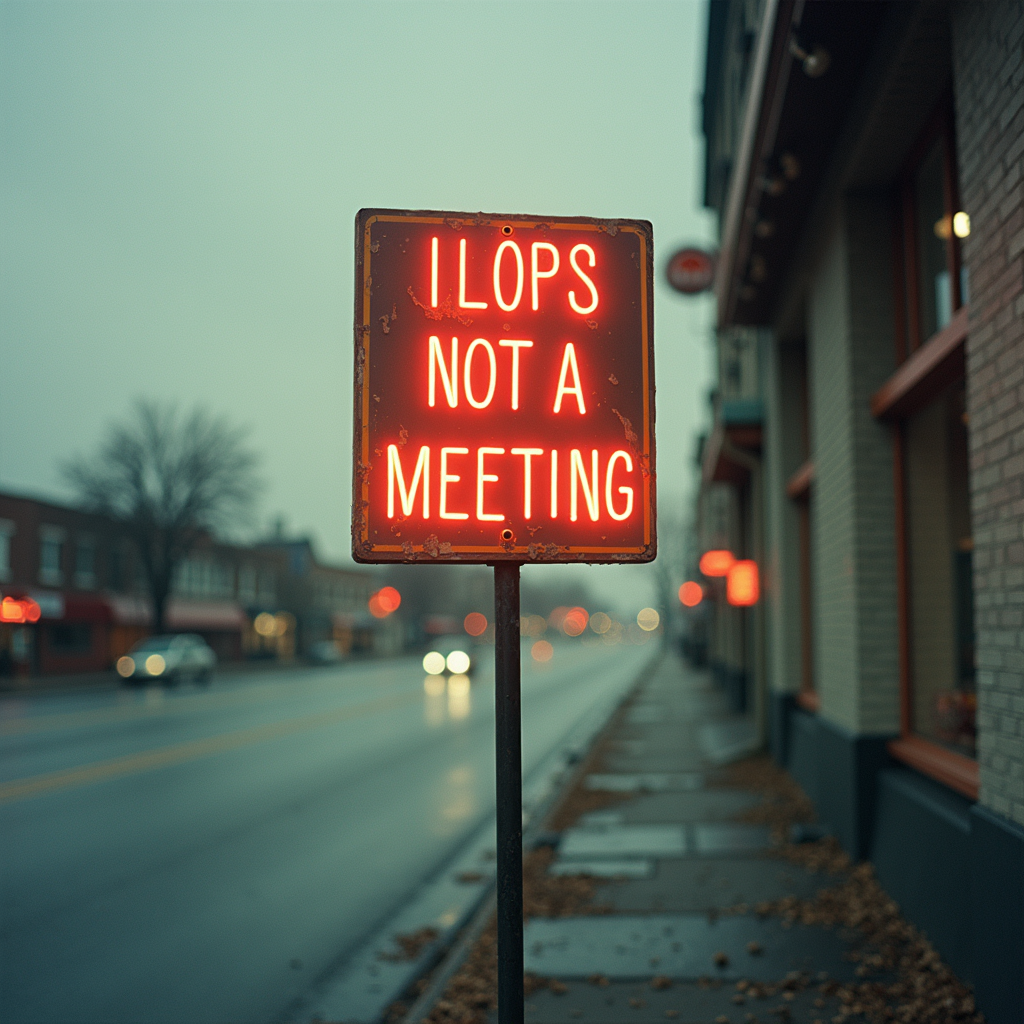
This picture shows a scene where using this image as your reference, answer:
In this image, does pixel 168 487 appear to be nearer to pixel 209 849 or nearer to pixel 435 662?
pixel 435 662

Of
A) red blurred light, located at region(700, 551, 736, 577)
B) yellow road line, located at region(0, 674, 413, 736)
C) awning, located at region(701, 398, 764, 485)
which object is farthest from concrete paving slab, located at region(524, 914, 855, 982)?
yellow road line, located at region(0, 674, 413, 736)

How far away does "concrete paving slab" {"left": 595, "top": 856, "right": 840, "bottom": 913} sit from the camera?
20.8 feet

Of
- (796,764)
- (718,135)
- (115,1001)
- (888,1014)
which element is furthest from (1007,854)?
(718,135)

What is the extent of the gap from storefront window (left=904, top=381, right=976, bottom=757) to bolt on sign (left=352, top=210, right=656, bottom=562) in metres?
3.84

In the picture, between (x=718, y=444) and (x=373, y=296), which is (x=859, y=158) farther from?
(x=718, y=444)

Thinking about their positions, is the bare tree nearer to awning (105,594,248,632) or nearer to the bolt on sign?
awning (105,594,248,632)

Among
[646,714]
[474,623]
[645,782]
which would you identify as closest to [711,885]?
[645,782]

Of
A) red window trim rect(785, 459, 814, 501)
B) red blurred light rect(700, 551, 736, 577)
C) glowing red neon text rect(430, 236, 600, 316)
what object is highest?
red window trim rect(785, 459, 814, 501)

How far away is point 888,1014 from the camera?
4383 mm

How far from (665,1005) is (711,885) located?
220 centimetres

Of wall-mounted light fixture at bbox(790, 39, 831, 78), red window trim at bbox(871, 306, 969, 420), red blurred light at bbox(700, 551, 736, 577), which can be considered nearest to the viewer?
red window trim at bbox(871, 306, 969, 420)

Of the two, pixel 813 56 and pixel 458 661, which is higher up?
pixel 813 56

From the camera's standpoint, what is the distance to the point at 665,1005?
4648 mm

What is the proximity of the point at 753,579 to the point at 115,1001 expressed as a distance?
34.6ft
